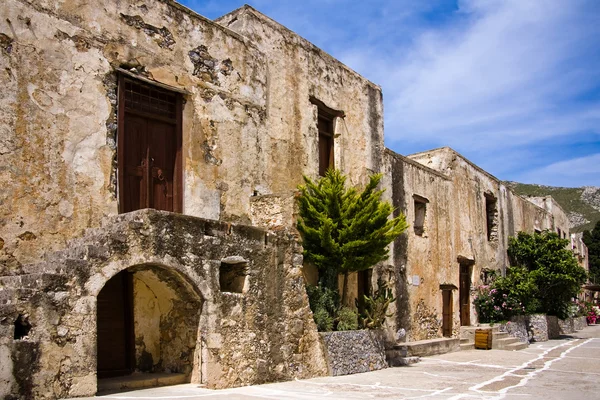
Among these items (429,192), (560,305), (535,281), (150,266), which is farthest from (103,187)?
(560,305)

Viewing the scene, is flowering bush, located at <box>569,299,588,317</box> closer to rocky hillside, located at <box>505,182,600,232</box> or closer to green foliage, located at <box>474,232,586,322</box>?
green foliage, located at <box>474,232,586,322</box>

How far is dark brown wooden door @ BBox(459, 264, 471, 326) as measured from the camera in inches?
808

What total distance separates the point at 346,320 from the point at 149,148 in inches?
197

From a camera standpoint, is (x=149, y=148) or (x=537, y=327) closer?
(x=149, y=148)

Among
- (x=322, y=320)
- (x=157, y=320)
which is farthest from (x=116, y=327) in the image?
(x=322, y=320)

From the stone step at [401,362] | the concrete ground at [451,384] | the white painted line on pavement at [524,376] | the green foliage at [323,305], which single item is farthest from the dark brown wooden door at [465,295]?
the green foliage at [323,305]

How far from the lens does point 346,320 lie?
40.4ft

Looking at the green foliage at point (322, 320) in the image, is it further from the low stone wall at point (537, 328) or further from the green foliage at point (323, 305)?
the low stone wall at point (537, 328)

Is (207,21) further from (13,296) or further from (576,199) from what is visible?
(576,199)

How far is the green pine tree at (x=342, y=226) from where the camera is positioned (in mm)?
11906

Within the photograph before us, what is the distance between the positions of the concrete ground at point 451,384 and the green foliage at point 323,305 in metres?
1.06

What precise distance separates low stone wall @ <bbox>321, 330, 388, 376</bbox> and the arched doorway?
112 inches

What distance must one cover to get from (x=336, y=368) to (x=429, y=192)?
8700 millimetres

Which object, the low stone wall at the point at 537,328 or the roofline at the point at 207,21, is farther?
the low stone wall at the point at 537,328
